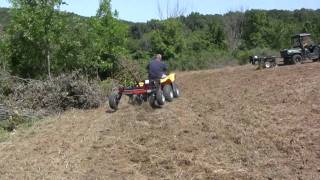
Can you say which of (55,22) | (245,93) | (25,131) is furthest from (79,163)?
(55,22)

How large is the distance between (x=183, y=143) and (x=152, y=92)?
5557 millimetres

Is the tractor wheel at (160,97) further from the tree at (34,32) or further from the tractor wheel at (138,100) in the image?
the tree at (34,32)

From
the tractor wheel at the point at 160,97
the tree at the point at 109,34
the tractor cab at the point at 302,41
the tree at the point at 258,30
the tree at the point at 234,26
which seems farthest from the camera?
the tree at the point at 234,26

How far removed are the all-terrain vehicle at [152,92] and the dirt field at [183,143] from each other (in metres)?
0.34

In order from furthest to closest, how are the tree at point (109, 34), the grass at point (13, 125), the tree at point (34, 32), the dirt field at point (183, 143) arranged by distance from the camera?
the tree at point (109, 34) < the tree at point (34, 32) < the grass at point (13, 125) < the dirt field at point (183, 143)

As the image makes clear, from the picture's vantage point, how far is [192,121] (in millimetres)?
12734

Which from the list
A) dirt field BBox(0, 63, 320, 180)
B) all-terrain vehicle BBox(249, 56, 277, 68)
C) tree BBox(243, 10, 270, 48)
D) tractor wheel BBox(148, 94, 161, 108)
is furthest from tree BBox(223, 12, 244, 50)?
dirt field BBox(0, 63, 320, 180)

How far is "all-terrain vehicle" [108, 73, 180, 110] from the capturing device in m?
15.5

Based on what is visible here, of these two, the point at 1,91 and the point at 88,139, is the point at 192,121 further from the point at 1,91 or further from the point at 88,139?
the point at 1,91

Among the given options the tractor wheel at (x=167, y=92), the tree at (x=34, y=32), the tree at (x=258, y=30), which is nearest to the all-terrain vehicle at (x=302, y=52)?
the tree at (x=34, y=32)

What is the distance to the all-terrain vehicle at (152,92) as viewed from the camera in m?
15.5

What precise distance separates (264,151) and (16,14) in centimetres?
1509

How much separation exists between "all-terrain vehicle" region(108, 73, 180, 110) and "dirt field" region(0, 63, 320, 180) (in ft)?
1.10

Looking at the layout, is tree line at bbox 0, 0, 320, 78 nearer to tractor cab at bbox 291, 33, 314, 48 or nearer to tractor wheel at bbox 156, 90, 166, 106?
tractor wheel at bbox 156, 90, 166, 106
